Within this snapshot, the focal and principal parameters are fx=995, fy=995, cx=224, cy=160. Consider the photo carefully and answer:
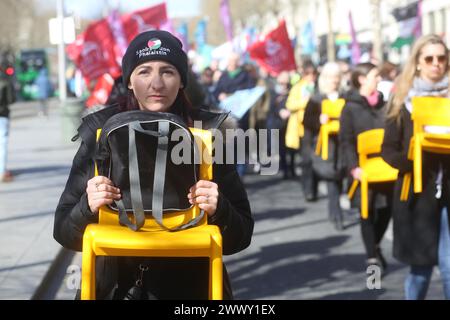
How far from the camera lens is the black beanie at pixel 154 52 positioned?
10.1 ft

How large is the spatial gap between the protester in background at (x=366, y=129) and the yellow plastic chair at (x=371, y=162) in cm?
22

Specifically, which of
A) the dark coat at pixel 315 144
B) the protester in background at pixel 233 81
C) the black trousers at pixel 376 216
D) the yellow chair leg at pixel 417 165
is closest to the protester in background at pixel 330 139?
the dark coat at pixel 315 144

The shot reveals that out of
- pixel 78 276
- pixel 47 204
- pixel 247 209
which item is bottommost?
pixel 47 204

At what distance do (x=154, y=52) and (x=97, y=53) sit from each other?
575 inches

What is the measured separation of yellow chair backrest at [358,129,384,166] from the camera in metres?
7.65

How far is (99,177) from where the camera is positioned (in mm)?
2881

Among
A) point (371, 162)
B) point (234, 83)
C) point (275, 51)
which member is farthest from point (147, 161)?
point (275, 51)

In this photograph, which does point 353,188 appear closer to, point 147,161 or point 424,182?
point 424,182

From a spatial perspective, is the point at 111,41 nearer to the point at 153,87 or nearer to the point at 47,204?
the point at 47,204

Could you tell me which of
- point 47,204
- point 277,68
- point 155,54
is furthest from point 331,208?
point 155,54

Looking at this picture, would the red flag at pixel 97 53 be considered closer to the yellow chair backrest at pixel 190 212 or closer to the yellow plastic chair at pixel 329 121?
the yellow plastic chair at pixel 329 121

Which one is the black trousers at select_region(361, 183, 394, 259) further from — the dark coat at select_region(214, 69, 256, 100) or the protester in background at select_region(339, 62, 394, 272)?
the dark coat at select_region(214, 69, 256, 100)

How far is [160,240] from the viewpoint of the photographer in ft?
9.42
